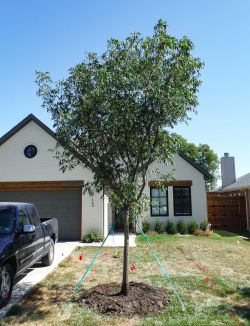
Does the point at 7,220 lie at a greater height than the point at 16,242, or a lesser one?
greater

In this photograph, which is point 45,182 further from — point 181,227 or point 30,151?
point 181,227

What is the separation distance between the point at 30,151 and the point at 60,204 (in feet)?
9.78

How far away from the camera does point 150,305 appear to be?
22.2ft

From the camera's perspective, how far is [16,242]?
23.8 ft

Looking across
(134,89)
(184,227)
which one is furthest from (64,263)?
(184,227)

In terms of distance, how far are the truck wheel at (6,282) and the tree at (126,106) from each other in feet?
7.74

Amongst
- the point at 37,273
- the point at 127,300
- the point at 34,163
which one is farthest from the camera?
the point at 34,163

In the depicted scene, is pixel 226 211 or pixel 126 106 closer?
pixel 126 106

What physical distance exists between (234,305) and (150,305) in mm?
1709

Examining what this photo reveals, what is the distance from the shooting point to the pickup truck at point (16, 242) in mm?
6738

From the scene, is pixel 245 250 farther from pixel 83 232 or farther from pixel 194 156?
pixel 194 156

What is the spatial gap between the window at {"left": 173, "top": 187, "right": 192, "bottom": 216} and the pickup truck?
11.0m

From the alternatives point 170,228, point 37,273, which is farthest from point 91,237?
point 37,273

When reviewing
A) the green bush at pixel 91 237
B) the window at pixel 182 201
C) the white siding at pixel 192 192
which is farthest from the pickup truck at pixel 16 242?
the window at pixel 182 201
